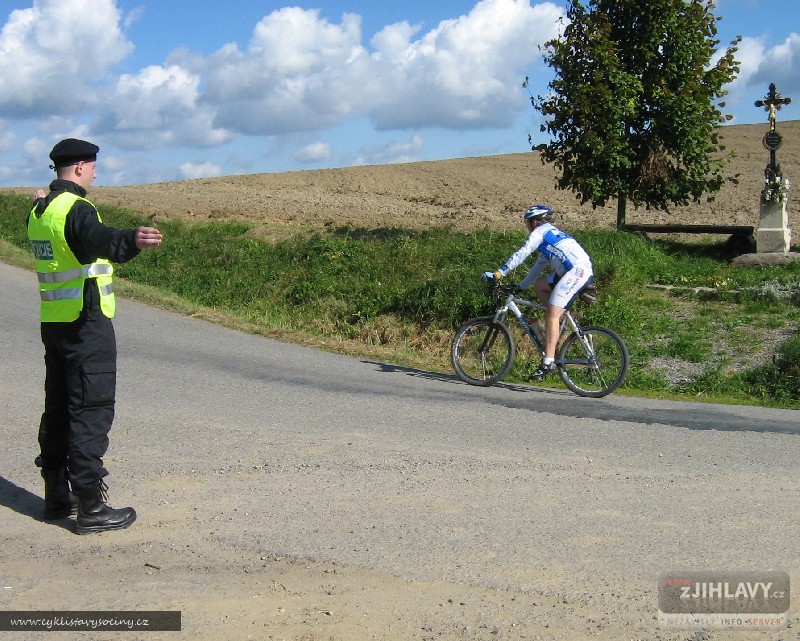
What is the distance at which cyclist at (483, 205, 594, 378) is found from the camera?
33.3ft

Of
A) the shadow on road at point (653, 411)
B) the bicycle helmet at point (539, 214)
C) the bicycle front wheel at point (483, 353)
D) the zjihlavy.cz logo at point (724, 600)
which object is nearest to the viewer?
the zjihlavy.cz logo at point (724, 600)

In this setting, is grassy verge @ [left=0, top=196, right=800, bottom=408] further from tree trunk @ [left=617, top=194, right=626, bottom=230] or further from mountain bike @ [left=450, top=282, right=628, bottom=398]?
tree trunk @ [left=617, top=194, right=626, bottom=230]

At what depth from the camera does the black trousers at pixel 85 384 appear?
5.11m

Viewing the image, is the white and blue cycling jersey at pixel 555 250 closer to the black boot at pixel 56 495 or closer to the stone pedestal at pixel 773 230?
the black boot at pixel 56 495

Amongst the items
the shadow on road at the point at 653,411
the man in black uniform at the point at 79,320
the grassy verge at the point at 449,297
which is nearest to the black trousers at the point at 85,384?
the man in black uniform at the point at 79,320

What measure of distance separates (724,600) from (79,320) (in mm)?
3541

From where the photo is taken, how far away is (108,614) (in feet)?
13.5

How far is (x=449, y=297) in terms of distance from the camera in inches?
569

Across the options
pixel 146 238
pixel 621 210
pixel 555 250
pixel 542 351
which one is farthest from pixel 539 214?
pixel 621 210

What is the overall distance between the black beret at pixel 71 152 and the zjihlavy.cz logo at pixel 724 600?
3738mm

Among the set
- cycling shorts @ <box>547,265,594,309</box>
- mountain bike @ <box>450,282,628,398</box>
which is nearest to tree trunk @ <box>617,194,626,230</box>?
mountain bike @ <box>450,282,628,398</box>

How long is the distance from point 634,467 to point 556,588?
2.48 meters

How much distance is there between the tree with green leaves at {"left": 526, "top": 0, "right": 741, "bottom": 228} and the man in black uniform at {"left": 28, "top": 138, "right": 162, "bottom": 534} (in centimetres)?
1528

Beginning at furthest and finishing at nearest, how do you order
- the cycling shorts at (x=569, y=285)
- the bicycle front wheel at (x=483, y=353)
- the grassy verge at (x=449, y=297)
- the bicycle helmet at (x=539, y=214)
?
the grassy verge at (x=449, y=297)
the bicycle front wheel at (x=483, y=353)
the bicycle helmet at (x=539, y=214)
the cycling shorts at (x=569, y=285)
